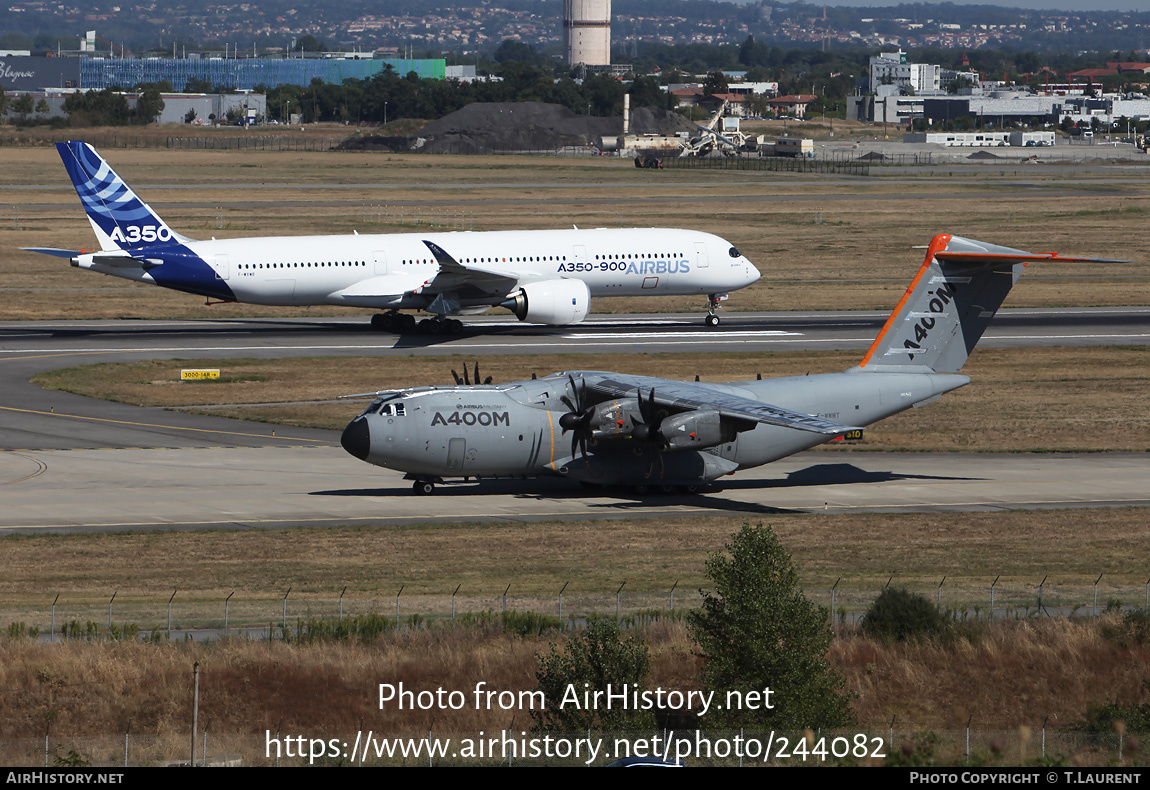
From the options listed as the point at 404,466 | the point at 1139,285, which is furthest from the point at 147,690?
the point at 1139,285

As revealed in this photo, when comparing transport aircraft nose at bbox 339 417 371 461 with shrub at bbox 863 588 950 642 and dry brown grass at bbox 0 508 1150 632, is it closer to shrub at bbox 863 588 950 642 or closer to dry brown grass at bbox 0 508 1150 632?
dry brown grass at bbox 0 508 1150 632

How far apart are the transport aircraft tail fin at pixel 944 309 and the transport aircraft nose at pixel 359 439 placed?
17.0 metres

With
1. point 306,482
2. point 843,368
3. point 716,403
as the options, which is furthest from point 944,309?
point 306,482

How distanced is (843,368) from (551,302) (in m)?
16.0

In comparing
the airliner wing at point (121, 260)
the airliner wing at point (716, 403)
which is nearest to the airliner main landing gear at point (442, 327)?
the airliner wing at point (121, 260)

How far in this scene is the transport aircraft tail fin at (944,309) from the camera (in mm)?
46906

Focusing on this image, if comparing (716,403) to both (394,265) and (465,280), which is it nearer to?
(465,280)

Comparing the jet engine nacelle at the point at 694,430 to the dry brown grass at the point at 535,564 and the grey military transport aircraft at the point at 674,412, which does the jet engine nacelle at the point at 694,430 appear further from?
the dry brown grass at the point at 535,564

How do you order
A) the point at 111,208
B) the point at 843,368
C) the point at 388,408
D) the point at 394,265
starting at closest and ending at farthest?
the point at 388,408 → the point at 843,368 → the point at 111,208 → the point at 394,265

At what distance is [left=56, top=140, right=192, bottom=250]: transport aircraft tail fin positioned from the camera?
69.9 meters

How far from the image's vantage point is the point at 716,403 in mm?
41625

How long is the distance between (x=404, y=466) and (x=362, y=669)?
15627mm

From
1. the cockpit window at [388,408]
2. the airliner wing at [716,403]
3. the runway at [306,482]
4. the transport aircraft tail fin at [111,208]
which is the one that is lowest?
the runway at [306,482]

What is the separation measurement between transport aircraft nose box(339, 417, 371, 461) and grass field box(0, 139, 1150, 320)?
4213 cm
